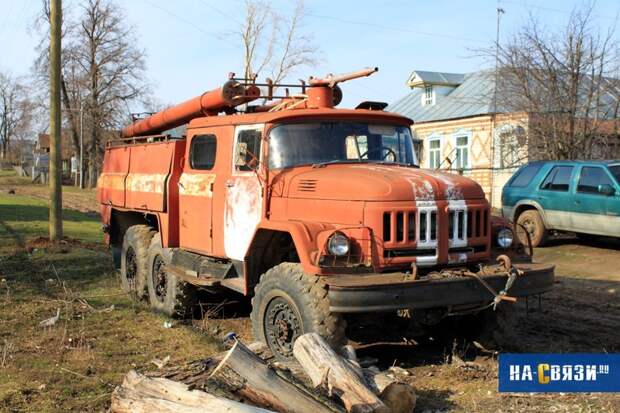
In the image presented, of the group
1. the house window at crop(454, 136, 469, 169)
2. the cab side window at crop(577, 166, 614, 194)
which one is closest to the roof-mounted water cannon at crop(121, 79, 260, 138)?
the cab side window at crop(577, 166, 614, 194)

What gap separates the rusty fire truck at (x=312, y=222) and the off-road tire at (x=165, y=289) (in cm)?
2

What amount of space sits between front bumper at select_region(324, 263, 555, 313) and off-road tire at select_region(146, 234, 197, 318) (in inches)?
133

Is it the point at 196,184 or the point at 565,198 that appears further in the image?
the point at 565,198

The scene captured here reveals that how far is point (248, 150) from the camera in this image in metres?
7.29

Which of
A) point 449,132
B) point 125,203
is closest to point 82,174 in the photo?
point 449,132

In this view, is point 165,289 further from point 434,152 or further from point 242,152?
point 434,152

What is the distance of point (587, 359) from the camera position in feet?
15.2

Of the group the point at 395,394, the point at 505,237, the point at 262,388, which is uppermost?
the point at 505,237

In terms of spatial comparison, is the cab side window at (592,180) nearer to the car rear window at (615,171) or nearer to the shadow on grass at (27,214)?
the car rear window at (615,171)

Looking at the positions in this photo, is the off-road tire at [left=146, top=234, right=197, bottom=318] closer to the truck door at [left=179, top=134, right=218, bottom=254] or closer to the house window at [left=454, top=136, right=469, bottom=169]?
the truck door at [left=179, top=134, right=218, bottom=254]

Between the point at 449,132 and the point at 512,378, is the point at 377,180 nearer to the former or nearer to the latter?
the point at 512,378

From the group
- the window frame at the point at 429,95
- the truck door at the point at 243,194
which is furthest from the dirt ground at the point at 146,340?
the window frame at the point at 429,95

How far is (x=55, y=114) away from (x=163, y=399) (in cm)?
1128

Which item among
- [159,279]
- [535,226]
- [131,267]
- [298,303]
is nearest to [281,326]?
[298,303]
